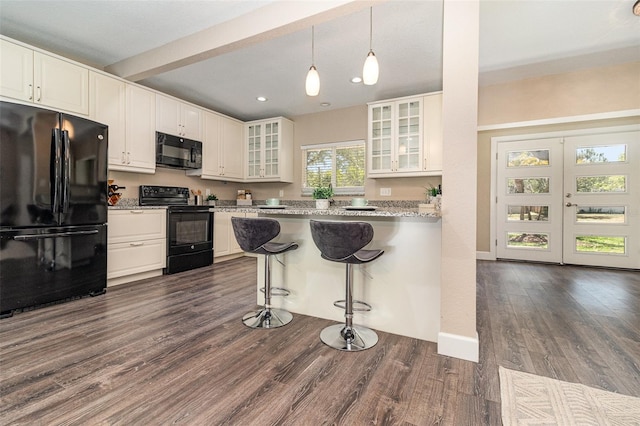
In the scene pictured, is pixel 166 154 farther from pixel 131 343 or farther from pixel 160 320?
pixel 131 343

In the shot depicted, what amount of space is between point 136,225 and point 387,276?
10.2ft

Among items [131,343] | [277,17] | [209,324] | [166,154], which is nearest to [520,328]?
[209,324]

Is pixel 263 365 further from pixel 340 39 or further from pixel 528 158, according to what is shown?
pixel 528 158

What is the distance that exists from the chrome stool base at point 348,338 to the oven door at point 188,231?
272cm

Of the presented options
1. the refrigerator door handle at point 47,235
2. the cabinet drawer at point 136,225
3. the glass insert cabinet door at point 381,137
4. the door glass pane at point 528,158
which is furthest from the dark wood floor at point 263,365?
the door glass pane at point 528,158

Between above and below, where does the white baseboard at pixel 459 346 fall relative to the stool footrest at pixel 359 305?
below

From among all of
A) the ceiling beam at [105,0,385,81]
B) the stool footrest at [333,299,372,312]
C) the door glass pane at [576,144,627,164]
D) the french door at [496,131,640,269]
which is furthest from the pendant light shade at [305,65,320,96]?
the door glass pane at [576,144,627,164]

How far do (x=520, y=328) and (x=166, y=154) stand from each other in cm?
453

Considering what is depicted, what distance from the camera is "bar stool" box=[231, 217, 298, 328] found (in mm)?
2225

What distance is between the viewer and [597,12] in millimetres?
2678

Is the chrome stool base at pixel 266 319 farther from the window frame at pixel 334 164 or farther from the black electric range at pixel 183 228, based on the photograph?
the window frame at pixel 334 164

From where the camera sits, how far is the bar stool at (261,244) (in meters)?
2.22

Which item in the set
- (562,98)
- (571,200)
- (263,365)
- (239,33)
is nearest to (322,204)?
(263,365)

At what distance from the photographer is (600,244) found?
438cm
